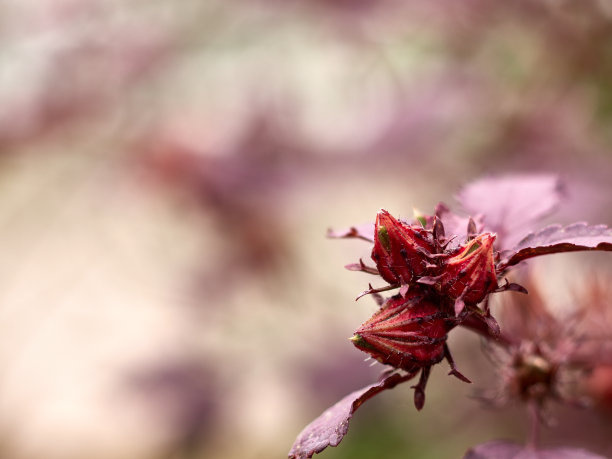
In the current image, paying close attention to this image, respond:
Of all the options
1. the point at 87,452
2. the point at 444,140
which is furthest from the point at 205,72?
the point at 87,452

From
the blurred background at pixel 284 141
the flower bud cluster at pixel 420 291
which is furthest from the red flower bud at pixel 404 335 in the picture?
the blurred background at pixel 284 141

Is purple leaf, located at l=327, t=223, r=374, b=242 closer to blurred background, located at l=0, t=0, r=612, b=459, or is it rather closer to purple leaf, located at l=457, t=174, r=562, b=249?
→ purple leaf, located at l=457, t=174, r=562, b=249

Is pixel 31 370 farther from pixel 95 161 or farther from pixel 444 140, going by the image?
pixel 444 140

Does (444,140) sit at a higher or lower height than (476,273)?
higher

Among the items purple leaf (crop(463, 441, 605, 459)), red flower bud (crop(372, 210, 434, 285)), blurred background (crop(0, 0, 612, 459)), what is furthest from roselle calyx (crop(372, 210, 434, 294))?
blurred background (crop(0, 0, 612, 459))

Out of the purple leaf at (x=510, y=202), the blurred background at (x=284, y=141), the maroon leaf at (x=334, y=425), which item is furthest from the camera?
the blurred background at (x=284, y=141)

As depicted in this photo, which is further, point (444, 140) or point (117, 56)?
point (117, 56)

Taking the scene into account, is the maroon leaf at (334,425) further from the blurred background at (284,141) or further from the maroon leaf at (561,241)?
the blurred background at (284,141)
